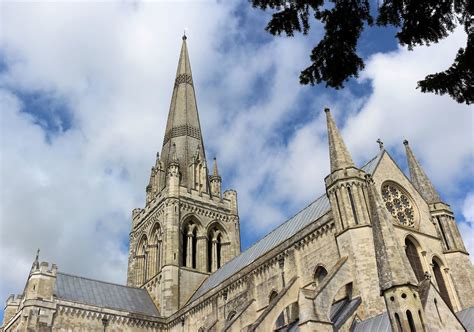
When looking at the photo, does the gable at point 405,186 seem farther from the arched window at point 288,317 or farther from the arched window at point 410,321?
the arched window at point 410,321

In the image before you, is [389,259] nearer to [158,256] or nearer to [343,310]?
[343,310]

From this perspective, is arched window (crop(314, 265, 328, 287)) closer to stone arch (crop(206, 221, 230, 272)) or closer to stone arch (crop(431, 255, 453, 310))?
stone arch (crop(431, 255, 453, 310))

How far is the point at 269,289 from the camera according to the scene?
77.3ft

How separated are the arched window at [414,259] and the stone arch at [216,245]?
19.5 meters

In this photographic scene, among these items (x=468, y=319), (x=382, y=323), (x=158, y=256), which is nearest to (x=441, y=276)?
(x=468, y=319)

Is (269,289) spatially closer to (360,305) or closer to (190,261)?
(360,305)

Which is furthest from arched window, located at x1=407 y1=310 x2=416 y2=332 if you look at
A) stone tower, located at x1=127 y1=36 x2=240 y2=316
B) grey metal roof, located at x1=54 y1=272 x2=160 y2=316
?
stone tower, located at x1=127 y1=36 x2=240 y2=316

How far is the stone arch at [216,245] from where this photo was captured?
37.6m

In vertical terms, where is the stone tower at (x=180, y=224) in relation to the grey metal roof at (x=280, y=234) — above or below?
above

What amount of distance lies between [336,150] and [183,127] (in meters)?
24.7

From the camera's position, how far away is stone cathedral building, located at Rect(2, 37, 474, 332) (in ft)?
51.6

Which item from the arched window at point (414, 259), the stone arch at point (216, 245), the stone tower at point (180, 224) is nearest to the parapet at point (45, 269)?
the stone tower at point (180, 224)

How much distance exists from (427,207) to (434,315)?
1015 centimetres

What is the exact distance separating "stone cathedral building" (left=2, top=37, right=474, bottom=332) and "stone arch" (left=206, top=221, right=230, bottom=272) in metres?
0.09
